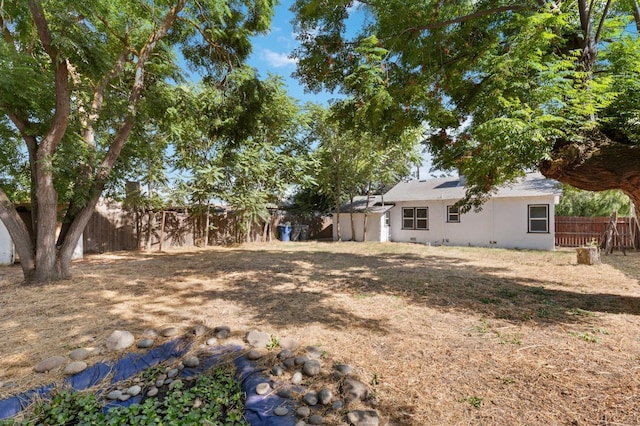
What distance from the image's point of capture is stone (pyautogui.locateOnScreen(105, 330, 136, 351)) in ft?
10.7

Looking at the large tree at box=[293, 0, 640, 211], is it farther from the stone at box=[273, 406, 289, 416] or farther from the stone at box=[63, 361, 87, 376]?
the stone at box=[63, 361, 87, 376]

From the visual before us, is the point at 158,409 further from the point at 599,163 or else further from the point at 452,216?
the point at 452,216

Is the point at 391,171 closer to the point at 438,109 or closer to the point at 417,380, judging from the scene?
the point at 438,109

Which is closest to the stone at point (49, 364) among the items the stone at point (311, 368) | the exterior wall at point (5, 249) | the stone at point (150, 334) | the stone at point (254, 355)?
the stone at point (150, 334)

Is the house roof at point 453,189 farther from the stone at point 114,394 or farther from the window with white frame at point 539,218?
the stone at point 114,394

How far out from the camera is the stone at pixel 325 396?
246 cm

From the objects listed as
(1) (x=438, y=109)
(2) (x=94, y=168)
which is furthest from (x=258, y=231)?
(1) (x=438, y=109)

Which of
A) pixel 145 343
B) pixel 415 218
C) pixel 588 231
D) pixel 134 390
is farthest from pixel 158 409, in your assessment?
pixel 588 231

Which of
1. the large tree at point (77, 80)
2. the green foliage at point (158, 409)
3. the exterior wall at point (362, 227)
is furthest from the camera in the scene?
the exterior wall at point (362, 227)

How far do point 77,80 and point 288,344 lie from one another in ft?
23.1

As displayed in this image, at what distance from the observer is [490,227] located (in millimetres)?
14055

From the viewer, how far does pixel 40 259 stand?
20.0 feet

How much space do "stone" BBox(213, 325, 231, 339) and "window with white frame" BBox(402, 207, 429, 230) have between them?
13849 millimetres

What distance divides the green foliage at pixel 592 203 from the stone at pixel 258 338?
55.4ft
